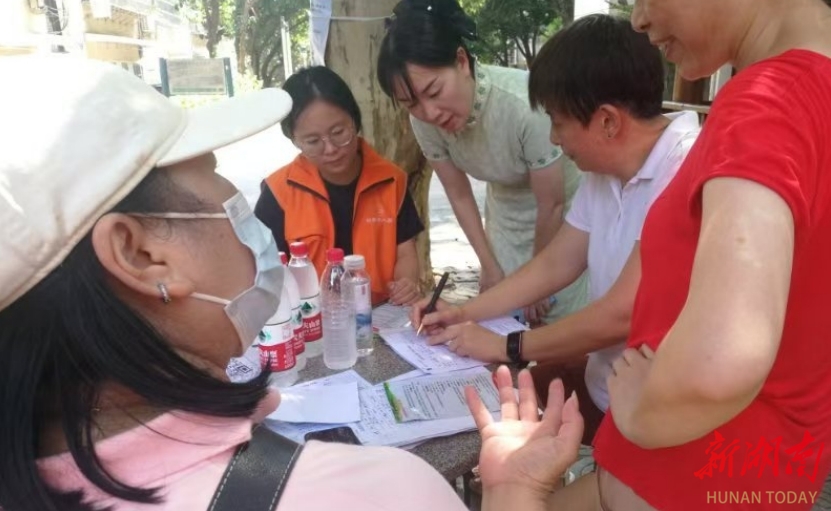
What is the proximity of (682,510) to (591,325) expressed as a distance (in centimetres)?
67

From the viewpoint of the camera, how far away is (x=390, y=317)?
2.16 meters

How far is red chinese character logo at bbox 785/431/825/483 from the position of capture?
41.1 inches

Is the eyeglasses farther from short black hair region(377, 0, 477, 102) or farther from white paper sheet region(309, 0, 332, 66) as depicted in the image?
white paper sheet region(309, 0, 332, 66)

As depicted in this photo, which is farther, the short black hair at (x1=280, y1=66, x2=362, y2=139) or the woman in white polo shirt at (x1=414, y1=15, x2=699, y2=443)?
the short black hair at (x1=280, y1=66, x2=362, y2=139)

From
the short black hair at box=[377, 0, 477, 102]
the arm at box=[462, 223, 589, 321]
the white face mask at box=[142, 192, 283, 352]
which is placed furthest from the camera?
the short black hair at box=[377, 0, 477, 102]

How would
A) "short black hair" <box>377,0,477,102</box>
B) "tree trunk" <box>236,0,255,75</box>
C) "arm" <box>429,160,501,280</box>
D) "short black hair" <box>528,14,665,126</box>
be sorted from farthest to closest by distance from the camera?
"tree trunk" <box>236,0,255,75</box> → "arm" <box>429,160,501,280</box> → "short black hair" <box>377,0,477,102</box> → "short black hair" <box>528,14,665,126</box>

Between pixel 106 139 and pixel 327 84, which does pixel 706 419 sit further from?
A: pixel 327 84

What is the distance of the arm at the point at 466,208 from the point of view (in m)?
2.83

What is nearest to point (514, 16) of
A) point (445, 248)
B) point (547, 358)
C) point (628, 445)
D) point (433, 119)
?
point (445, 248)

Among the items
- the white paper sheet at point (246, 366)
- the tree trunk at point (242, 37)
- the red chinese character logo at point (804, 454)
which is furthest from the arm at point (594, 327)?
the tree trunk at point (242, 37)

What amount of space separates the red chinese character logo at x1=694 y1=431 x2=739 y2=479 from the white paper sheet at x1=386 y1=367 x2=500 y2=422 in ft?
1.75

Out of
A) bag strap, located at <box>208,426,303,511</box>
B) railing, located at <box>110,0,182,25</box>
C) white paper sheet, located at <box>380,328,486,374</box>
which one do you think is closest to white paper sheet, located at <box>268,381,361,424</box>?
white paper sheet, located at <box>380,328,486,374</box>

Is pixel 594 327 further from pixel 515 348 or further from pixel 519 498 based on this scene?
pixel 519 498

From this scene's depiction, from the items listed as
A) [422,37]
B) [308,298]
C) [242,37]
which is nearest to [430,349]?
[308,298]
